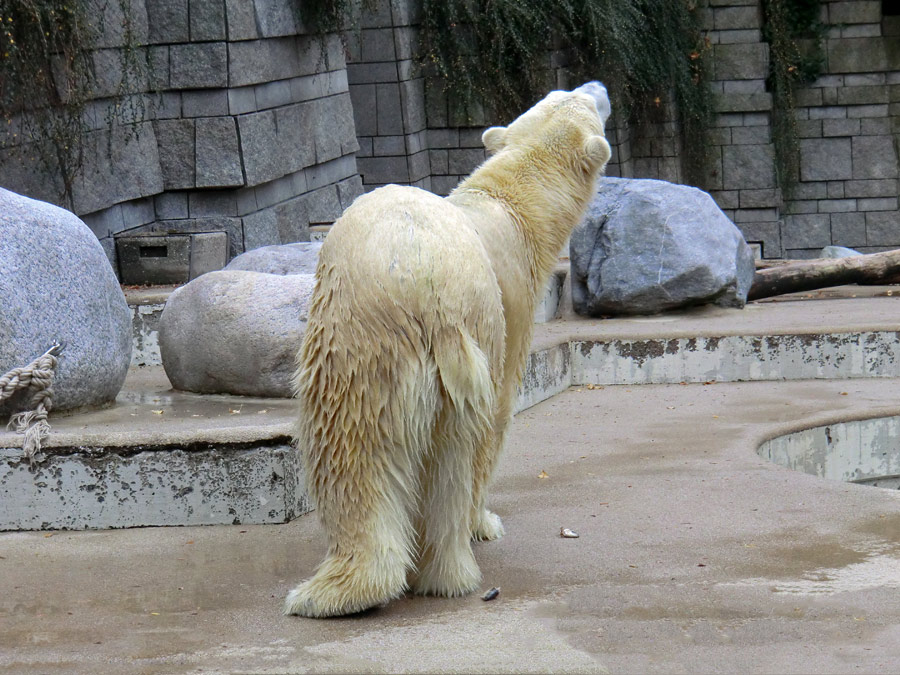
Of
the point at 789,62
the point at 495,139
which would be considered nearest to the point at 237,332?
the point at 495,139

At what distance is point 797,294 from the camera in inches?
366

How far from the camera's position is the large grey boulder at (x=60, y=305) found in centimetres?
414

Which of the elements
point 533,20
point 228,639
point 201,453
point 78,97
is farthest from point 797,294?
point 228,639

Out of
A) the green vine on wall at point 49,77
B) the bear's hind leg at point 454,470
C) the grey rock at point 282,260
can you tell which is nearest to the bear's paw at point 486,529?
the bear's hind leg at point 454,470

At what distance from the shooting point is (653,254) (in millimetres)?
7656

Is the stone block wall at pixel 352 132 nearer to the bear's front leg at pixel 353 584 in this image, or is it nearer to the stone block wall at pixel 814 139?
the stone block wall at pixel 814 139

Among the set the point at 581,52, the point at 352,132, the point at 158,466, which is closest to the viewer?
the point at 158,466

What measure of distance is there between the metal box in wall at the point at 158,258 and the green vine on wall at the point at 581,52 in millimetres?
4202

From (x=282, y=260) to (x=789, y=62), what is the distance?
9.23 metres

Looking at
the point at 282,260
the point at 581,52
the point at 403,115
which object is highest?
the point at 581,52

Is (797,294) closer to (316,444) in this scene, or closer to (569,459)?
(569,459)

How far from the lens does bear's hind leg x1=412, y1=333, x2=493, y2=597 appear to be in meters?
2.95

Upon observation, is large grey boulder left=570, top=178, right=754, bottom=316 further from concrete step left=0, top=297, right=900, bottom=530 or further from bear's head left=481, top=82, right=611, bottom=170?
bear's head left=481, top=82, right=611, bottom=170

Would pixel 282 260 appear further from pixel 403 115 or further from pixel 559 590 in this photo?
A: pixel 403 115
